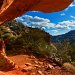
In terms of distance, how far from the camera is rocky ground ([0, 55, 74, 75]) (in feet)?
37.9

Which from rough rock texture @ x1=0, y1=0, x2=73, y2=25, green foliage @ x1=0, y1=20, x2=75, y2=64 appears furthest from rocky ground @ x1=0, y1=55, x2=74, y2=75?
rough rock texture @ x1=0, y1=0, x2=73, y2=25

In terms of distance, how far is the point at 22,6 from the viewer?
7.82 m

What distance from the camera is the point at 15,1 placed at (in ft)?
24.7

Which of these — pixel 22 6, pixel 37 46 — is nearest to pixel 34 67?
pixel 37 46

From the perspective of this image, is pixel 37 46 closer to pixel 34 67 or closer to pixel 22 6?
pixel 34 67

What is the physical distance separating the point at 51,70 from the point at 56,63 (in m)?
1.67

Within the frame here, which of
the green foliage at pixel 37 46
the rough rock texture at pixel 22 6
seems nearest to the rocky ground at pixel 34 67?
the green foliage at pixel 37 46

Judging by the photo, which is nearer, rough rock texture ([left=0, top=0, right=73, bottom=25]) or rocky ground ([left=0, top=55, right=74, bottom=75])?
rough rock texture ([left=0, top=0, right=73, bottom=25])

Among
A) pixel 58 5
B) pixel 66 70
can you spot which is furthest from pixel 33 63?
pixel 58 5

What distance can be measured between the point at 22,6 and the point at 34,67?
17.6ft

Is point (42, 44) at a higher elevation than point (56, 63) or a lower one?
higher

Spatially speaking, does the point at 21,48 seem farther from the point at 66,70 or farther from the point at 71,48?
the point at 66,70

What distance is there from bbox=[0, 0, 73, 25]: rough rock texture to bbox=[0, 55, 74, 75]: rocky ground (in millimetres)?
3366

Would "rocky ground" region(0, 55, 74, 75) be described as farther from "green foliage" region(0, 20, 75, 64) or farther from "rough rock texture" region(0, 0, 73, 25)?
"rough rock texture" region(0, 0, 73, 25)
